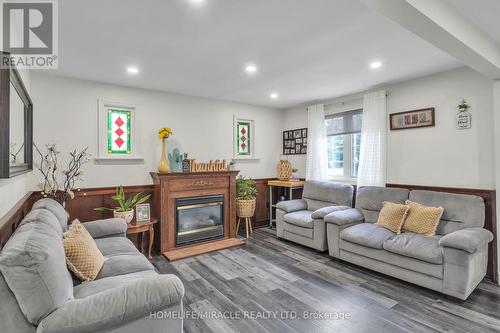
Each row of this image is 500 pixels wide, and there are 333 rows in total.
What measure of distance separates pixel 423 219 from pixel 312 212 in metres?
1.57

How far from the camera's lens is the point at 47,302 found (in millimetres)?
1209

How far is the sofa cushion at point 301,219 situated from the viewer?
3.83m

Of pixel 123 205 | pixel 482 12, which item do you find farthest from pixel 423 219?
pixel 123 205

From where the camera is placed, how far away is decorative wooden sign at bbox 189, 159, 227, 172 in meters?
4.12

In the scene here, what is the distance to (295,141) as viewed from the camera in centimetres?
536

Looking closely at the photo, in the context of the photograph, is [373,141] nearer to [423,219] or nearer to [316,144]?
[316,144]

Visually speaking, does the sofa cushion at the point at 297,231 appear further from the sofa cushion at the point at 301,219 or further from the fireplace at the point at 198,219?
the fireplace at the point at 198,219

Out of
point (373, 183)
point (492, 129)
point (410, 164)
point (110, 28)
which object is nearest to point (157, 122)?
point (110, 28)

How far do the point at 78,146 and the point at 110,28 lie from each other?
1940 millimetres

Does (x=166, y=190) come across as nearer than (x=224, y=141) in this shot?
Yes

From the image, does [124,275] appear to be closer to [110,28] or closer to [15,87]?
[15,87]

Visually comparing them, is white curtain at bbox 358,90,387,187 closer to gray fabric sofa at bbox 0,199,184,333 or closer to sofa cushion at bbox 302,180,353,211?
sofa cushion at bbox 302,180,353,211

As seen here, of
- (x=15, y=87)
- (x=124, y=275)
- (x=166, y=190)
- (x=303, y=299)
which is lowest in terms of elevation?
(x=303, y=299)

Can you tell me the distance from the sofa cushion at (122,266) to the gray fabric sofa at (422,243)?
2.37m
